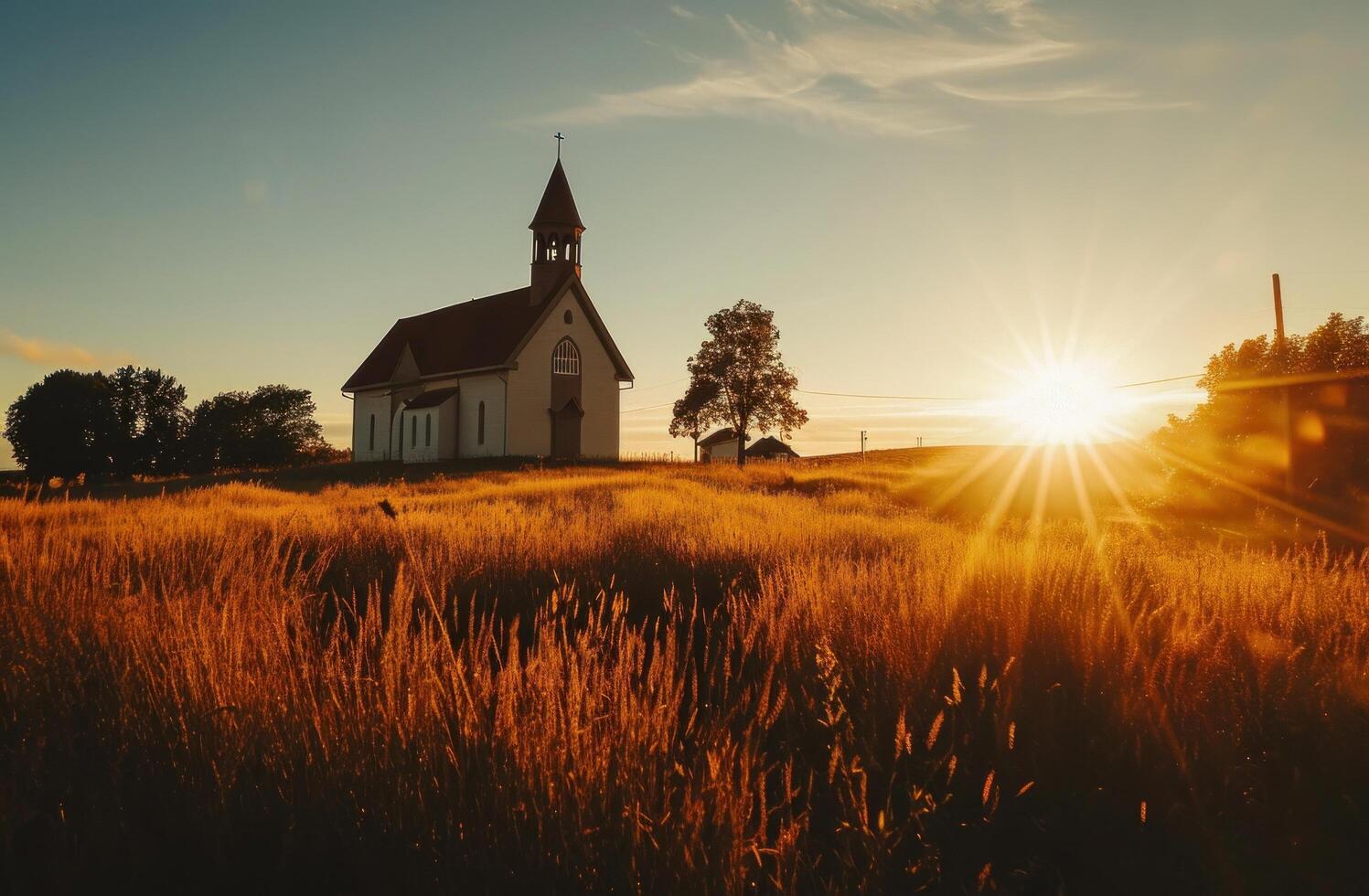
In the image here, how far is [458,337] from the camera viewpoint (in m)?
45.5

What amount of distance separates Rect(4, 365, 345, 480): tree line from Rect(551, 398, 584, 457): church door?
28.7 metres

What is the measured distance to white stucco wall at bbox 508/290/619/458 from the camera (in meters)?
39.8

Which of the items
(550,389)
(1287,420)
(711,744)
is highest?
(550,389)

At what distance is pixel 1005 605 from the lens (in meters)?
5.91

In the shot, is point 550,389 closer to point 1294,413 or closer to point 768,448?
point 1294,413

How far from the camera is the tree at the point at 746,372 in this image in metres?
44.6

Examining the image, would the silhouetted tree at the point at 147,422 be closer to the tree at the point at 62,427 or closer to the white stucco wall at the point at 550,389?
the tree at the point at 62,427

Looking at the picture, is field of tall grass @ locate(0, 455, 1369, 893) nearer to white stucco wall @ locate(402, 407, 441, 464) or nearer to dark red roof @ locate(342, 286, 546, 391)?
dark red roof @ locate(342, 286, 546, 391)

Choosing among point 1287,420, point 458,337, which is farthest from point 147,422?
point 1287,420

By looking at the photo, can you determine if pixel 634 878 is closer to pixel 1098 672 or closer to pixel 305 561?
pixel 1098 672

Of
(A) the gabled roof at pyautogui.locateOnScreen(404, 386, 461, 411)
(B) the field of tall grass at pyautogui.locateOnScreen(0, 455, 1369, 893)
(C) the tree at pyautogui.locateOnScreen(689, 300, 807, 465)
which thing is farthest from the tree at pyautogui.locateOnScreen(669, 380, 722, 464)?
(B) the field of tall grass at pyautogui.locateOnScreen(0, 455, 1369, 893)

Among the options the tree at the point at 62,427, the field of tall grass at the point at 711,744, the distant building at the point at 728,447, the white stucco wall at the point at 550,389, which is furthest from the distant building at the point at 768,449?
the field of tall grass at the point at 711,744

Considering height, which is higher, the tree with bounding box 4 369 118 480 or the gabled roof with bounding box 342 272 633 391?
the gabled roof with bounding box 342 272 633 391

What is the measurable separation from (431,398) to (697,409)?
14215 millimetres
